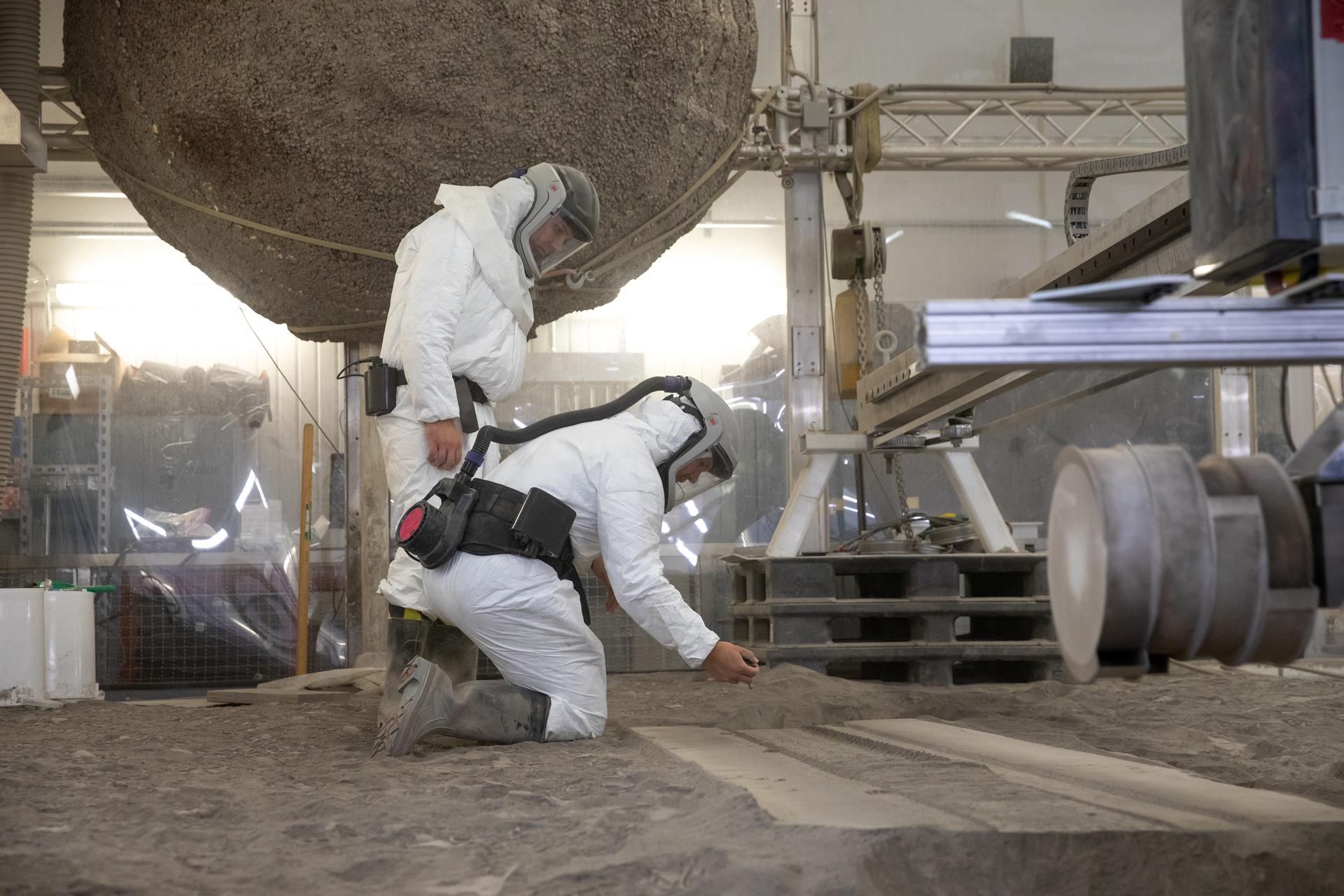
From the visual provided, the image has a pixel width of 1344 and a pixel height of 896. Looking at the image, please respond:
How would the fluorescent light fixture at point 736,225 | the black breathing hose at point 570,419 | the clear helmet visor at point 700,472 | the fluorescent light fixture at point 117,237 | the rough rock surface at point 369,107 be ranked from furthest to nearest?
the fluorescent light fixture at point 736,225, the fluorescent light fixture at point 117,237, the rough rock surface at point 369,107, the clear helmet visor at point 700,472, the black breathing hose at point 570,419

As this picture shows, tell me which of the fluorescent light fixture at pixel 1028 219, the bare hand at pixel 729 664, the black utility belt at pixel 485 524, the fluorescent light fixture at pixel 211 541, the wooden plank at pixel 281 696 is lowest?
the wooden plank at pixel 281 696

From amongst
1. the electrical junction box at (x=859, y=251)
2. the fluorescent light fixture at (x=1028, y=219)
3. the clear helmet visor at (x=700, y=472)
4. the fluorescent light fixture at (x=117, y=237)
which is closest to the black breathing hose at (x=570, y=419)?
the clear helmet visor at (x=700, y=472)

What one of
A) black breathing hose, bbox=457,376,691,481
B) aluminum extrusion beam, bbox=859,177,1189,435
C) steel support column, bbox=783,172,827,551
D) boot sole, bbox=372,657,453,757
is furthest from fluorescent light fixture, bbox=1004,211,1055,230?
boot sole, bbox=372,657,453,757

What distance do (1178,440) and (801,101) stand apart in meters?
3.20

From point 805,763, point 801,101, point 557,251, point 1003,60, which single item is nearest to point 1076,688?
point 805,763

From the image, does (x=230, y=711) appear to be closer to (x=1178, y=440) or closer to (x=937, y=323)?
(x=937, y=323)

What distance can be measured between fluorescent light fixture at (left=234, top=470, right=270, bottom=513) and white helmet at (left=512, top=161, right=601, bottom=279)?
9.60 ft

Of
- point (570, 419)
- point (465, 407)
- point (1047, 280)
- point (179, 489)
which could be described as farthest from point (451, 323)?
point (179, 489)

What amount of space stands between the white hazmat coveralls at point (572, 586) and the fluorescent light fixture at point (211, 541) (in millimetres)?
3281

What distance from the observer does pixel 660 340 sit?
6.18m

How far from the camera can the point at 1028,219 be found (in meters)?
6.85

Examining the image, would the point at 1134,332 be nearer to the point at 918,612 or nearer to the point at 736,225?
the point at 918,612

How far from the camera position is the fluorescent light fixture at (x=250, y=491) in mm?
5848

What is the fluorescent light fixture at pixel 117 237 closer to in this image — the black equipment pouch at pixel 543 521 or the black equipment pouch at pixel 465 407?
the black equipment pouch at pixel 465 407
